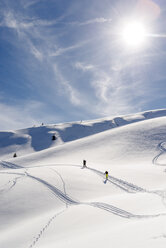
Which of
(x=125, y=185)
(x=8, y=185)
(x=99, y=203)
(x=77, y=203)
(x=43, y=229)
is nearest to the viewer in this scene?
(x=43, y=229)

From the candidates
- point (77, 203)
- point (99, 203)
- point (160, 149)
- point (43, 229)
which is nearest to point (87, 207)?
point (99, 203)

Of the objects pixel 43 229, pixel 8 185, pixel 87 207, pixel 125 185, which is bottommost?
pixel 43 229

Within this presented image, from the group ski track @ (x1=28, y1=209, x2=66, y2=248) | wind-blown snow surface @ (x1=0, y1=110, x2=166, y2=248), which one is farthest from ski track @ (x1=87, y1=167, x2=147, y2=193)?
ski track @ (x1=28, y1=209, x2=66, y2=248)

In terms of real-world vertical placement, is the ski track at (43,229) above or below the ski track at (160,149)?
below

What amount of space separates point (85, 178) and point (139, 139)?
2848 centimetres

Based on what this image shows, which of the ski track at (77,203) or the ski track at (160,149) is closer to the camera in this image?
the ski track at (77,203)

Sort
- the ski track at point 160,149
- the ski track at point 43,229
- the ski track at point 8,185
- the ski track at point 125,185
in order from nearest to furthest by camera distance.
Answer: the ski track at point 43,229 < the ski track at point 8,185 < the ski track at point 125,185 < the ski track at point 160,149

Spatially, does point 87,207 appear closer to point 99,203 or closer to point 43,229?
point 99,203

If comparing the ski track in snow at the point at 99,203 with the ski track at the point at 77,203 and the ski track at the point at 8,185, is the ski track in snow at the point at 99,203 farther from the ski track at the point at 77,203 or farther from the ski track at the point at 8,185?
the ski track at the point at 8,185

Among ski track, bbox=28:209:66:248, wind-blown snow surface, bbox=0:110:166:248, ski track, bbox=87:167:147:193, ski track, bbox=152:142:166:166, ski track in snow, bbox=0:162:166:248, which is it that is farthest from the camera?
ski track, bbox=152:142:166:166

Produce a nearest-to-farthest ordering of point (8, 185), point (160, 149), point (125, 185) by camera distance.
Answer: point (8, 185) → point (125, 185) → point (160, 149)

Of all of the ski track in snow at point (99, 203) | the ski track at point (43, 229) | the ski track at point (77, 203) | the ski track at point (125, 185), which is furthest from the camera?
the ski track at point (125, 185)

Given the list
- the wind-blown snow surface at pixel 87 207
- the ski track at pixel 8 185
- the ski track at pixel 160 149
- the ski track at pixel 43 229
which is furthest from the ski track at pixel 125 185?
the ski track at pixel 160 149

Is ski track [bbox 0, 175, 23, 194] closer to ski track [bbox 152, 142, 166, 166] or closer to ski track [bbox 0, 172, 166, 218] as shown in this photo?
ski track [bbox 0, 172, 166, 218]
